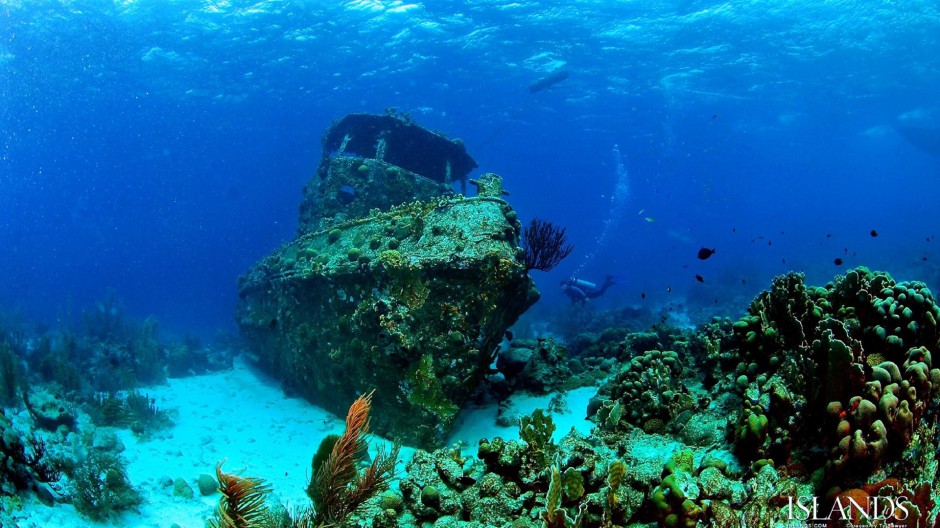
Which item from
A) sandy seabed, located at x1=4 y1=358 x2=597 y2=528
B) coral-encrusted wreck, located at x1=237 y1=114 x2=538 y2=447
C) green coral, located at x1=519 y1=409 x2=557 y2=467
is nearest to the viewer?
green coral, located at x1=519 y1=409 x2=557 y2=467

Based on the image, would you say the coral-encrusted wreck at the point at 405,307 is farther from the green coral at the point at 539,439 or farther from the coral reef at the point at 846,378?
the coral reef at the point at 846,378

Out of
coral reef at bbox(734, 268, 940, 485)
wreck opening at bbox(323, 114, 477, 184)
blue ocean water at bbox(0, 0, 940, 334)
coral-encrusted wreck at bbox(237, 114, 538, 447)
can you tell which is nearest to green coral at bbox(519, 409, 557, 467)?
coral reef at bbox(734, 268, 940, 485)

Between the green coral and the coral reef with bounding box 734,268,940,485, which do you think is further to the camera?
the green coral

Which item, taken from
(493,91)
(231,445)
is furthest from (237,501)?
(493,91)

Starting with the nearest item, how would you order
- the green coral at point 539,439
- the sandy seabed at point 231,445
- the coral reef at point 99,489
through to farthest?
the green coral at point 539,439
the coral reef at point 99,489
the sandy seabed at point 231,445

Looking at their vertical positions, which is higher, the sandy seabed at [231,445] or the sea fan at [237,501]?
the sea fan at [237,501]

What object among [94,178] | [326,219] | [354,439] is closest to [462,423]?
[354,439]

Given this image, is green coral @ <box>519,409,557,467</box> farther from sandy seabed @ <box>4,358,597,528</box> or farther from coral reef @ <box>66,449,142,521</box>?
coral reef @ <box>66,449,142,521</box>

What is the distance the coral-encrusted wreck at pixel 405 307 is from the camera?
7195mm

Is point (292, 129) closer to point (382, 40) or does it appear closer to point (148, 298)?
point (382, 40)

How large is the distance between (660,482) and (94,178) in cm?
9618

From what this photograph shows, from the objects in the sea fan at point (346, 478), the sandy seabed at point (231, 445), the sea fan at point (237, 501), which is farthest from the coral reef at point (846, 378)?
the sea fan at point (237, 501)

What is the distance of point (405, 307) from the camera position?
7.38m

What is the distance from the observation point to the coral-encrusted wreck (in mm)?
7195
